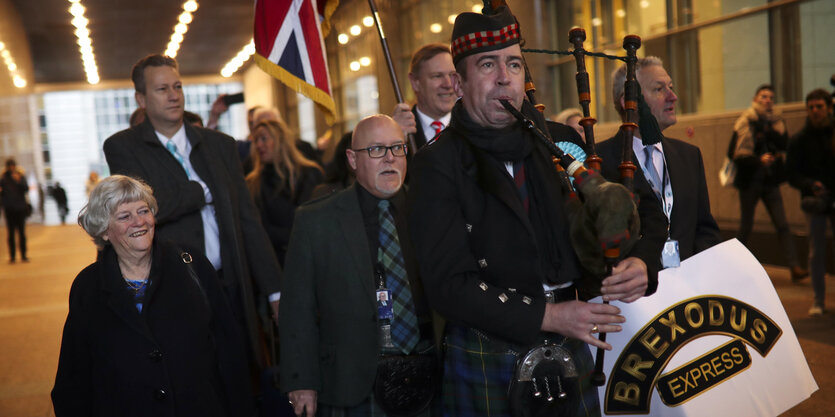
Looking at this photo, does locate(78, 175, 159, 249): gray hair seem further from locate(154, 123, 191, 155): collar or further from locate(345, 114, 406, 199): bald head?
locate(345, 114, 406, 199): bald head

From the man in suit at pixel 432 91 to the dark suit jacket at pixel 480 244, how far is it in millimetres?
2321

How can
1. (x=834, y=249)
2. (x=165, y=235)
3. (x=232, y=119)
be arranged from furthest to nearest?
(x=232, y=119) → (x=834, y=249) → (x=165, y=235)

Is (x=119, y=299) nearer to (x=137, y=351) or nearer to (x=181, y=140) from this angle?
(x=137, y=351)

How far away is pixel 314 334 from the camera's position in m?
3.41

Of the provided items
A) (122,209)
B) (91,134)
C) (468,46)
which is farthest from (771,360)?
(91,134)

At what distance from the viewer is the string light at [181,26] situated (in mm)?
22945

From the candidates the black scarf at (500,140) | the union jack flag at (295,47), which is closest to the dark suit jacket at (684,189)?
the black scarf at (500,140)

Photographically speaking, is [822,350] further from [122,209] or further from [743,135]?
[122,209]

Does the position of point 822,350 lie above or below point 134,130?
below

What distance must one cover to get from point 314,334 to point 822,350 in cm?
453

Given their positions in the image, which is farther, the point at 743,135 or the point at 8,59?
the point at 8,59

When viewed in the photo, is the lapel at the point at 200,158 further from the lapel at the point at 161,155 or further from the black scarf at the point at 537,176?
the black scarf at the point at 537,176

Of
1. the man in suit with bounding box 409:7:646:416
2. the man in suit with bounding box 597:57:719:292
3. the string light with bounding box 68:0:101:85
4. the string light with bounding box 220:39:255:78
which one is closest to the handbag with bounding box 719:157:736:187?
the man in suit with bounding box 597:57:719:292

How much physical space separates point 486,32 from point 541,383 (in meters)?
1.03
